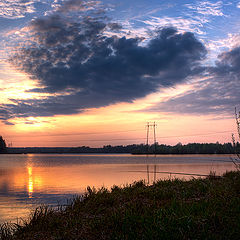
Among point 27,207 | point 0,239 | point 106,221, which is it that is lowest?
point 27,207

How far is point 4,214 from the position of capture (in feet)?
47.1

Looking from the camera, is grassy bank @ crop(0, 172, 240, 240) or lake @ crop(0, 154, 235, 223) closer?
grassy bank @ crop(0, 172, 240, 240)

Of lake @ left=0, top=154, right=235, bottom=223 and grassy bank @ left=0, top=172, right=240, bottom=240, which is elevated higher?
grassy bank @ left=0, top=172, right=240, bottom=240

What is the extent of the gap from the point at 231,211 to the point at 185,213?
4.61 ft

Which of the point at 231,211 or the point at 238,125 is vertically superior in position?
the point at 238,125

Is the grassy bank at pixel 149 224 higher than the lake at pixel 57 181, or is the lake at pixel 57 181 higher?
the grassy bank at pixel 149 224

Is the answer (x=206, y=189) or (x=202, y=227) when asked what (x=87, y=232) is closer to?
(x=202, y=227)

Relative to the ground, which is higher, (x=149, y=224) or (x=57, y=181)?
(x=149, y=224)

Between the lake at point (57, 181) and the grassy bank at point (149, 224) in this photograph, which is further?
the lake at point (57, 181)

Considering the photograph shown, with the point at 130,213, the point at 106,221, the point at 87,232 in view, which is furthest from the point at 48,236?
the point at 130,213

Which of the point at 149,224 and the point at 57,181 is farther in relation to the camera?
the point at 57,181

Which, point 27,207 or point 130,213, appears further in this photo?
point 27,207

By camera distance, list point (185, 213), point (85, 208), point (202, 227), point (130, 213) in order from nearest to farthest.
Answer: point (202, 227), point (185, 213), point (130, 213), point (85, 208)

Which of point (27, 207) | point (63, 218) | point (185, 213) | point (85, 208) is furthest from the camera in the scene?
point (27, 207)
